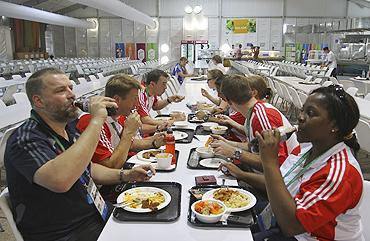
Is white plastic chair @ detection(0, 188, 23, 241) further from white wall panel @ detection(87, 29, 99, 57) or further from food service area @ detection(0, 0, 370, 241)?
white wall panel @ detection(87, 29, 99, 57)

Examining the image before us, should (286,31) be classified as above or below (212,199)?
above

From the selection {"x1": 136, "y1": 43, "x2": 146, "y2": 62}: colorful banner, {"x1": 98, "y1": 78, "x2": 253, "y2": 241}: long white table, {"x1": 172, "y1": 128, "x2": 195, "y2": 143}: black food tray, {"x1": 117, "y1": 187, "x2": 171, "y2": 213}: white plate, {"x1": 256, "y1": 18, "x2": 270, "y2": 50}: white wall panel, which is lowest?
{"x1": 98, "y1": 78, "x2": 253, "y2": 241}: long white table

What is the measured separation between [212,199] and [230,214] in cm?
12

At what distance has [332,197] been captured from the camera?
121 cm

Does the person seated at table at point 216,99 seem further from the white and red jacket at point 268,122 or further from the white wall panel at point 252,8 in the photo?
the white wall panel at point 252,8

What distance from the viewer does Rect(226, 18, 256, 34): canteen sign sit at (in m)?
16.7

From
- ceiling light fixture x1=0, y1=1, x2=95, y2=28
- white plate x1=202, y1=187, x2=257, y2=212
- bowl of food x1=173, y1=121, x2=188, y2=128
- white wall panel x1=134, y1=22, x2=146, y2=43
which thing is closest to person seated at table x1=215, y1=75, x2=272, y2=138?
bowl of food x1=173, y1=121, x2=188, y2=128

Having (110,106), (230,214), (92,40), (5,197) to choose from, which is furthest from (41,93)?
(92,40)

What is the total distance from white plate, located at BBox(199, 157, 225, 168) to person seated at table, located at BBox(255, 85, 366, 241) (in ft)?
2.39

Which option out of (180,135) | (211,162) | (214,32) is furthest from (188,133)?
(214,32)

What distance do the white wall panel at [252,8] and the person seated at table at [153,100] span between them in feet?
44.3

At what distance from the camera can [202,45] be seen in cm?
1680

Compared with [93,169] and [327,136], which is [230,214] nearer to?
[327,136]

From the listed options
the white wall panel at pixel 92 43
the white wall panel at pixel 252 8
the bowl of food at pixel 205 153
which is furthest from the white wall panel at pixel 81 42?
the bowl of food at pixel 205 153
